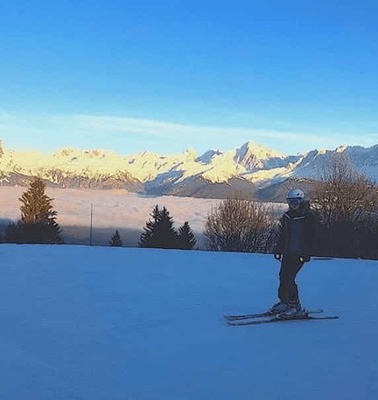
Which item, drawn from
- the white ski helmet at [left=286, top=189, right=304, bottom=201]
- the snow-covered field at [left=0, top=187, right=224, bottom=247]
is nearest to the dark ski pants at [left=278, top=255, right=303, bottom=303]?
the white ski helmet at [left=286, top=189, right=304, bottom=201]

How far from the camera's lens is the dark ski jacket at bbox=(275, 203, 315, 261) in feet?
24.9

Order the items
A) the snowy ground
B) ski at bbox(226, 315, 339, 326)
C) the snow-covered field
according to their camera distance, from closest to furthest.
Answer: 1. the snowy ground
2. ski at bbox(226, 315, 339, 326)
3. the snow-covered field

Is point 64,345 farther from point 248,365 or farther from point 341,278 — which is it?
point 341,278

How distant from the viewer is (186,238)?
43625mm

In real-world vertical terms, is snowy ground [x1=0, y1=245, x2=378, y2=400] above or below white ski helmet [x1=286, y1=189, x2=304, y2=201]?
below

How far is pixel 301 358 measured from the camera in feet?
18.6

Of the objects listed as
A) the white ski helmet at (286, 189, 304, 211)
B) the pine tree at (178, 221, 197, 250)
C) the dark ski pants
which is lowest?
the pine tree at (178, 221, 197, 250)

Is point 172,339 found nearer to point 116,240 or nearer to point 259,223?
point 259,223

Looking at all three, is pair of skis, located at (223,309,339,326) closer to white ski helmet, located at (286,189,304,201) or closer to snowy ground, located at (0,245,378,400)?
snowy ground, located at (0,245,378,400)

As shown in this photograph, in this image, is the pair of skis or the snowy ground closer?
the snowy ground

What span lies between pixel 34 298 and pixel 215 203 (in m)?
45.5

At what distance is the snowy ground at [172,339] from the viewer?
184 inches

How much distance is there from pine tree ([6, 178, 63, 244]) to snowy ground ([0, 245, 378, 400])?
109 ft

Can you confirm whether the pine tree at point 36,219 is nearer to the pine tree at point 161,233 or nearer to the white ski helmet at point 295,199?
the pine tree at point 161,233
